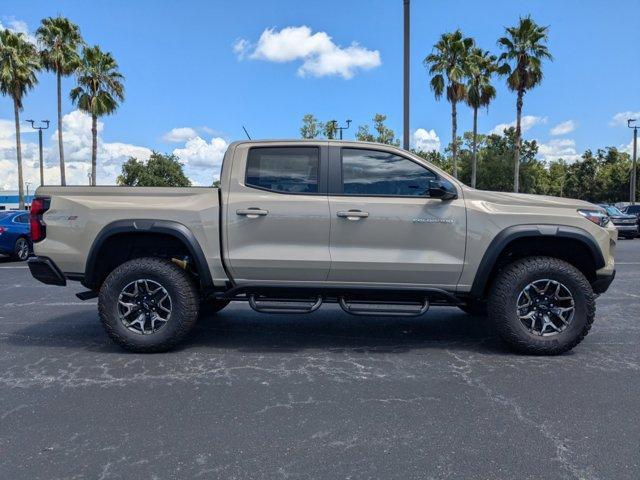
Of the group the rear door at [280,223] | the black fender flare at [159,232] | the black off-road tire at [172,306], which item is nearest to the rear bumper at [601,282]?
the rear door at [280,223]

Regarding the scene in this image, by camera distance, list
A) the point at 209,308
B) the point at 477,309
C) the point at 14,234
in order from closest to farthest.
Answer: the point at 477,309
the point at 209,308
the point at 14,234

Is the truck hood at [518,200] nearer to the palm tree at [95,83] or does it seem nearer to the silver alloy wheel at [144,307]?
the silver alloy wheel at [144,307]

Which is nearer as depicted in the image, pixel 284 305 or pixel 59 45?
pixel 284 305

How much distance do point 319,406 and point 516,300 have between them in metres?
2.15

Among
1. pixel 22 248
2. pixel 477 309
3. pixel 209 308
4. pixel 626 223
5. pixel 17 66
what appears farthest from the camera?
pixel 17 66

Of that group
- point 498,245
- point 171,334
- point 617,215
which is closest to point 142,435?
point 171,334

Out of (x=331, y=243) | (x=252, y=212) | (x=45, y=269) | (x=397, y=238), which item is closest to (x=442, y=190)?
(x=397, y=238)

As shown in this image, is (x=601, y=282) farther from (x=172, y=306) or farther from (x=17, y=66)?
(x=17, y=66)

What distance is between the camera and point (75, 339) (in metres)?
5.53

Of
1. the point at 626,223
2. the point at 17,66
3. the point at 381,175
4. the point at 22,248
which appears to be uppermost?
the point at 17,66

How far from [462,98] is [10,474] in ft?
103

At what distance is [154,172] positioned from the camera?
62.2 meters

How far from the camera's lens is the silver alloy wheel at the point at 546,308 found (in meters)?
4.73

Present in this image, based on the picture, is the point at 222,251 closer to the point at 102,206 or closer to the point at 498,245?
the point at 102,206
